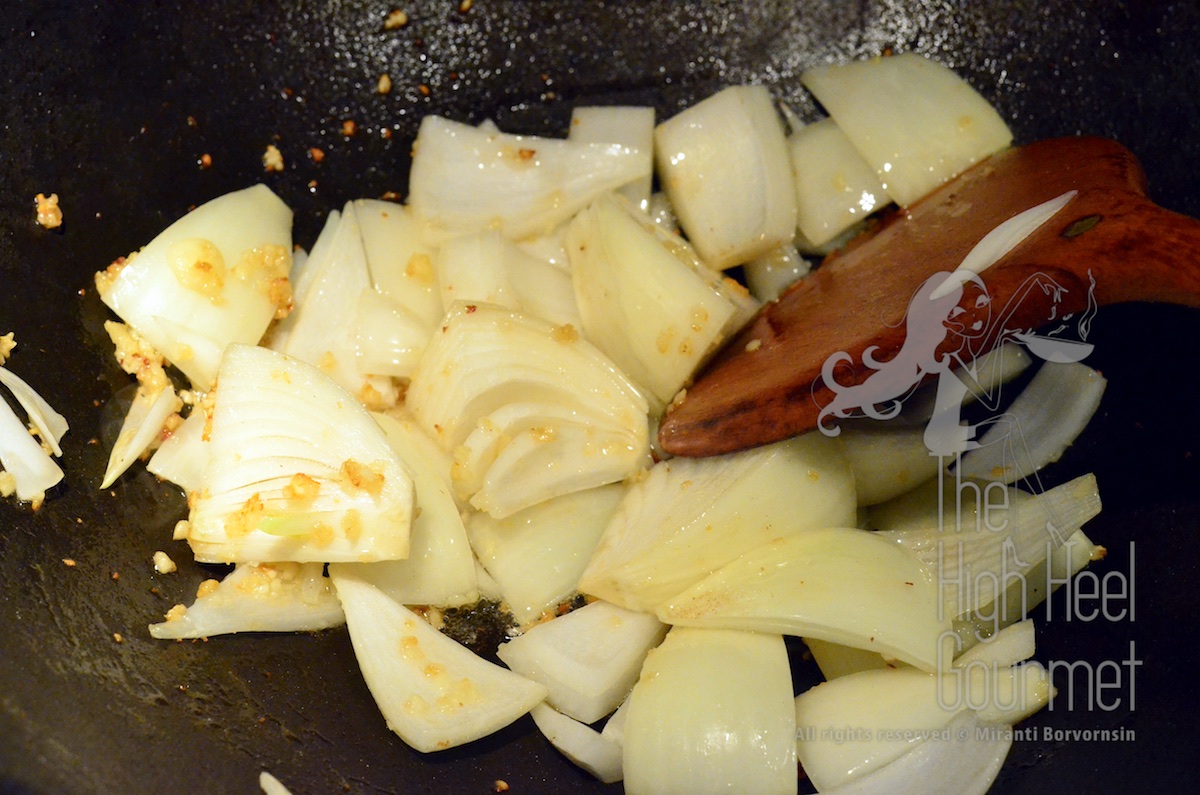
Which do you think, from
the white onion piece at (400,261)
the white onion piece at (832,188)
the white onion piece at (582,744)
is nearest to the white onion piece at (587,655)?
the white onion piece at (582,744)

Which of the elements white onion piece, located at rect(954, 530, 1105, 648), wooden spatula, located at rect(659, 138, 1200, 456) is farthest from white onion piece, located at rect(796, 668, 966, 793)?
wooden spatula, located at rect(659, 138, 1200, 456)

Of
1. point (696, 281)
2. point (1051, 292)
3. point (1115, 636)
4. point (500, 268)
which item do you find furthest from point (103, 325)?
point (1115, 636)

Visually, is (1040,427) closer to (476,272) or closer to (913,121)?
(913,121)

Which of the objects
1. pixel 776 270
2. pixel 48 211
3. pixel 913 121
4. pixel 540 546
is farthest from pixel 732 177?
pixel 48 211

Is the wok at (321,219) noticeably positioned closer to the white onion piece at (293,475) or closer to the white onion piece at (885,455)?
the white onion piece at (293,475)

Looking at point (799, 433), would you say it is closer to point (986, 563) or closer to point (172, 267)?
point (986, 563)

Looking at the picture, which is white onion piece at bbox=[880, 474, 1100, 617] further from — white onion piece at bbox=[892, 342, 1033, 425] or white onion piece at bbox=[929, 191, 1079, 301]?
white onion piece at bbox=[929, 191, 1079, 301]
